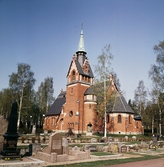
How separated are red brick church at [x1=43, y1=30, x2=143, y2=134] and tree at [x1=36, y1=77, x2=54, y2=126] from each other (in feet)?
37.0

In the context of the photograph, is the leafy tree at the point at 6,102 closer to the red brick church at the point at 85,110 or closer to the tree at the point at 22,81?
the tree at the point at 22,81

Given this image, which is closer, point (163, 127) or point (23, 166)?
point (23, 166)

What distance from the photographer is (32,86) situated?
127 feet

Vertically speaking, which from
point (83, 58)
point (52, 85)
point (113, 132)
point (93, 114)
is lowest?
point (113, 132)

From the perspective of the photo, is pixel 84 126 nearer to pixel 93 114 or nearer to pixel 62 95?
pixel 93 114

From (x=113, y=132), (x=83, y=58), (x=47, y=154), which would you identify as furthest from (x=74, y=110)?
(x=47, y=154)

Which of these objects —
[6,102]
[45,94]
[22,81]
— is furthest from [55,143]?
[45,94]

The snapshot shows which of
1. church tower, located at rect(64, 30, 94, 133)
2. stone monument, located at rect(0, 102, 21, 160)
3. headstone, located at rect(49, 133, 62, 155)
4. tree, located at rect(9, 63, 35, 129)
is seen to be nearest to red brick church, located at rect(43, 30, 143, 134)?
church tower, located at rect(64, 30, 94, 133)

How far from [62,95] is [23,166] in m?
43.3

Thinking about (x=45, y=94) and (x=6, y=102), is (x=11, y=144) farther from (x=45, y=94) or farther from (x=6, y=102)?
(x=45, y=94)

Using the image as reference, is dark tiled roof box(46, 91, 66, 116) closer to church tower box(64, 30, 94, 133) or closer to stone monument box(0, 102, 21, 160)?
church tower box(64, 30, 94, 133)

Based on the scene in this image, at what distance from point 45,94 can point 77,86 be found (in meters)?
17.3

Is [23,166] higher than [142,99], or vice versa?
[142,99]

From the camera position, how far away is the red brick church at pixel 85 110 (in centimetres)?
3841
